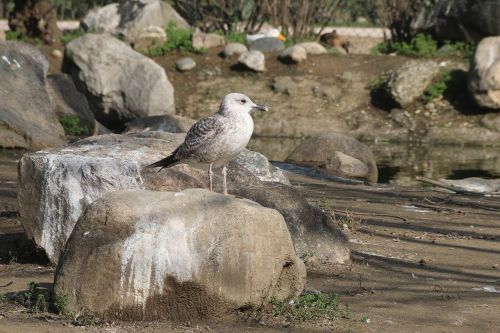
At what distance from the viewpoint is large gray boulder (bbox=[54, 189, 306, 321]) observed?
550 cm

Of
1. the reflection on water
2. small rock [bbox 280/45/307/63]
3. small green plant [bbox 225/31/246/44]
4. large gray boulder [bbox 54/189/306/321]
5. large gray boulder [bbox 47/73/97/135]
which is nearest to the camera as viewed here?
large gray boulder [bbox 54/189/306/321]

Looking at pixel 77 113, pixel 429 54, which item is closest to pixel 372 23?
pixel 429 54

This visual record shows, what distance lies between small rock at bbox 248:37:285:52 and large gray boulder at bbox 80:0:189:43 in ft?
8.84

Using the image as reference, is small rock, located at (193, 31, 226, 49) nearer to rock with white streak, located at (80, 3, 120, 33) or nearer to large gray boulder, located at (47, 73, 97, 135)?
rock with white streak, located at (80, 3, 120, 33)

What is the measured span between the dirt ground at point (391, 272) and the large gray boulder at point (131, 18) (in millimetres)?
14735

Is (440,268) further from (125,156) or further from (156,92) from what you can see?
(156,92)

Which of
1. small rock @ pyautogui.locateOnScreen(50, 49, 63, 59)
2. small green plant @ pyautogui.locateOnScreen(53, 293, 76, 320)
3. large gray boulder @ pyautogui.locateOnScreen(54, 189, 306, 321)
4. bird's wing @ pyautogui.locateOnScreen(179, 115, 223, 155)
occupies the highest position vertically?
bird's wing @ pyautogui.locateOnScreen(179, 115, 223, 155)

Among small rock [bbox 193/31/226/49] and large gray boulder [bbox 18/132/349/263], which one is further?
small rock [bbox 193/31/226/49]

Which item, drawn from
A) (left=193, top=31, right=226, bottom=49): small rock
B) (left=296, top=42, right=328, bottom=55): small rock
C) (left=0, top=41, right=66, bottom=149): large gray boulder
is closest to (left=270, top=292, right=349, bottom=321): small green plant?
(left=0, top=41, right=66, bottom=149): large gray boulder

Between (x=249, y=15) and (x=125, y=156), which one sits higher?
(x=125, y=156)

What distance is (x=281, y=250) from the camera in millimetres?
5777

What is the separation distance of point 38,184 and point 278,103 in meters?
15.1

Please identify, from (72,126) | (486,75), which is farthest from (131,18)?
(72,126)

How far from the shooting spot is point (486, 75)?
19.9 m
